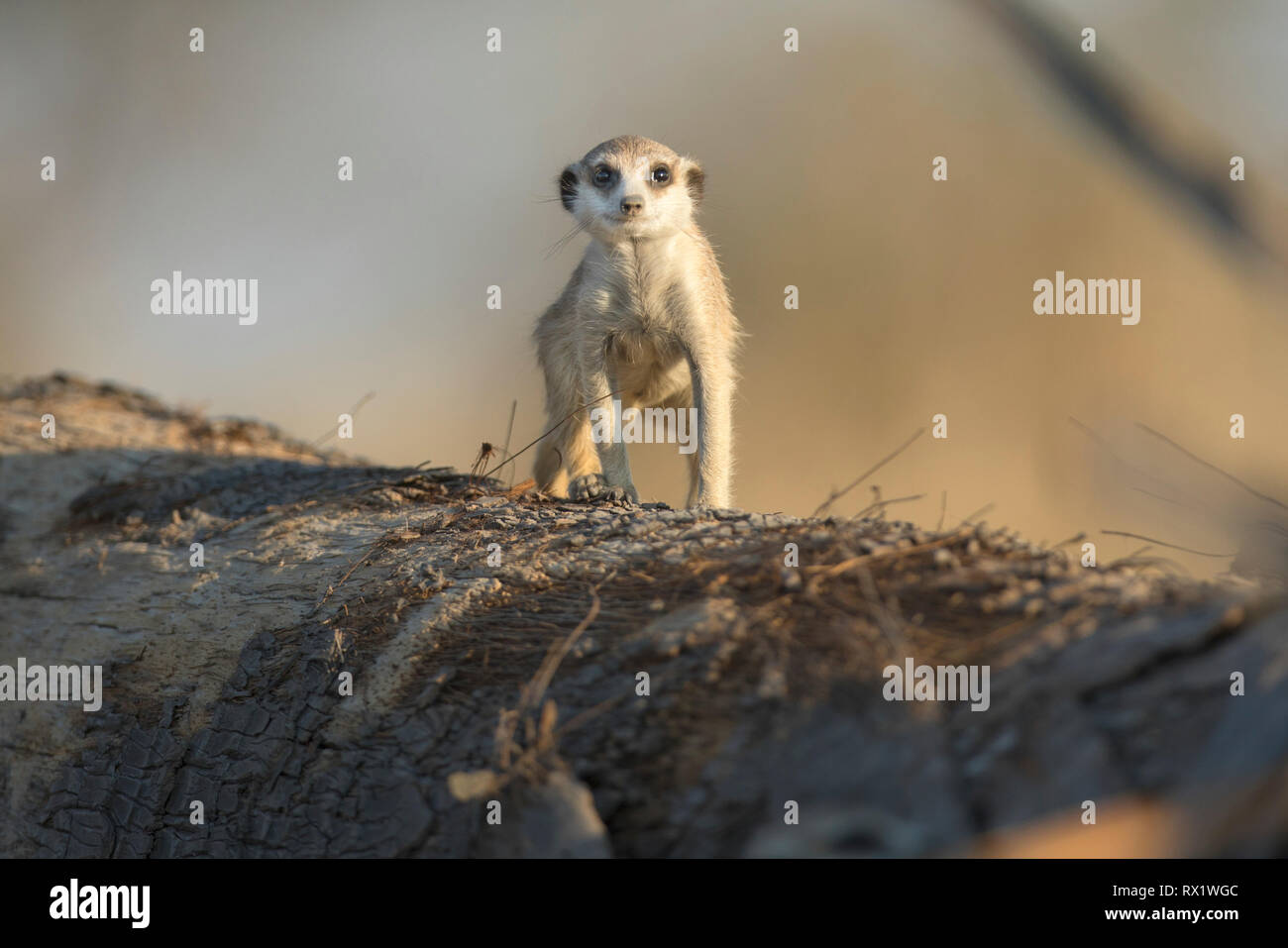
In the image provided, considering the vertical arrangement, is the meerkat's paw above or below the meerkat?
below

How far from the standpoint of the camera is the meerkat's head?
5910mm

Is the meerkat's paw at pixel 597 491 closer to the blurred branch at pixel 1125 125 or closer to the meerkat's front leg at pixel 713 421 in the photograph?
the meerkat's front leg at pixel 713 421

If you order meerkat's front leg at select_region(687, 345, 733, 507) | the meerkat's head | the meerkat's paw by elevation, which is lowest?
the meerkat's paw

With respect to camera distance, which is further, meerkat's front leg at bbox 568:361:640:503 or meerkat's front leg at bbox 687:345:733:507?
meerkat's front leg at bbox 687:345:733:507

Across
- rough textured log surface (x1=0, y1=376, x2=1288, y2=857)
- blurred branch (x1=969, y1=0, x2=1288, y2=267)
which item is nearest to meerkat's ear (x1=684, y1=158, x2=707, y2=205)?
rough textured log surface (x1=0, y1=376, x2=1288, y2=857)

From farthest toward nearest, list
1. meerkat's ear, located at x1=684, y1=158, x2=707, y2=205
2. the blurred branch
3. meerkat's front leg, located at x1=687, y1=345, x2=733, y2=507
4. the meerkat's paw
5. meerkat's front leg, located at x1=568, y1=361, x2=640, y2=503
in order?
meerkat's ear, located at x1=684, y1=158, x2=707, y2=205 < meerkat's front leg, located at x1=687, y1=345, x2=733, y2=507 < meerkat's front leg, located at x1=568, y1=361, x2=640, y2=503 < the meerkat's paw < the blurred branch

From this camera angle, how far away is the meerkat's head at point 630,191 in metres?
5.91

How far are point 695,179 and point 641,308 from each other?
106 centimetres

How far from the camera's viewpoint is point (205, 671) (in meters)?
4.38

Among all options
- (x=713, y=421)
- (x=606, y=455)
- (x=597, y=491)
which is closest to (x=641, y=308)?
(x=713, y=421)

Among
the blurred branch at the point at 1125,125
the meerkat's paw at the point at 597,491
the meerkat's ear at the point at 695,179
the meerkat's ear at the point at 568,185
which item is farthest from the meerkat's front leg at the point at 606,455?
the blurred branch at the point at 1125,125

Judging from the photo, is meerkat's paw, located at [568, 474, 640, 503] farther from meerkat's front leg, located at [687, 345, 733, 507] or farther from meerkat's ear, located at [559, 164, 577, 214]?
meerkat's ear, located at [559, 164, 577, 214]

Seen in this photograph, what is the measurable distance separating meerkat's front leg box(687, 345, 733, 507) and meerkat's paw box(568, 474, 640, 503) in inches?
17.1
